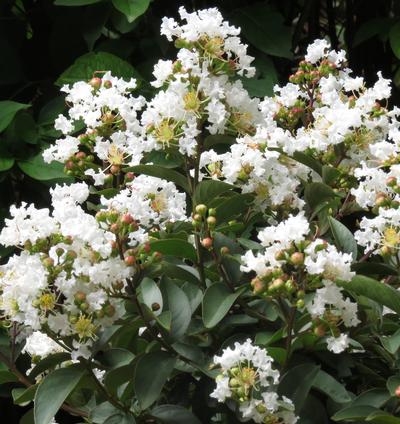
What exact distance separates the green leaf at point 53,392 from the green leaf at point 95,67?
886 millimetres

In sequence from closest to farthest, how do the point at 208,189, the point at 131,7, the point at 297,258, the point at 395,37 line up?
the point at 297,258
the point at 208,189
the point at 131,7
the point at 395,37

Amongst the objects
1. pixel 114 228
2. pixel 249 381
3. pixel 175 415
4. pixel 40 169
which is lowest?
pixel 40 169

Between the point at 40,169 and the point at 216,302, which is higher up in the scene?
the point at 216,302

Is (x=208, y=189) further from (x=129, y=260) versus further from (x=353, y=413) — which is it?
(x=353, y=413)

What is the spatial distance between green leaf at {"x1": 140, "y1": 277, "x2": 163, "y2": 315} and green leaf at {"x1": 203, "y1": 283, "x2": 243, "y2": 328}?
8 cm

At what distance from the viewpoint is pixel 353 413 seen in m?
1.02

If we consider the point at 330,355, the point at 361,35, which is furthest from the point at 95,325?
the point at 361,35

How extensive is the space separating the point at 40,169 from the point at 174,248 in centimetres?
72

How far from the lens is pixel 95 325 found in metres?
1.06

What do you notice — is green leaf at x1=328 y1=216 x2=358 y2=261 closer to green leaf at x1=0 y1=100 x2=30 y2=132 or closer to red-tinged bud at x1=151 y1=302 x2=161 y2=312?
red-tinged bud at x1=151 y1=302 x2=161 y2=312

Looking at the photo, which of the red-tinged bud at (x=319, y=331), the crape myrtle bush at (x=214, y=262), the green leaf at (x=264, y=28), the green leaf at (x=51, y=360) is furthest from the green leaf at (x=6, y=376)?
the green leaf at (x=264, y=28)

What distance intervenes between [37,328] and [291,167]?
0.46 meters

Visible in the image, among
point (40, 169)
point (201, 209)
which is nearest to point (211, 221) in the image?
point (201, 209)

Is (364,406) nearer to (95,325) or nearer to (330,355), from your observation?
(330,355)
